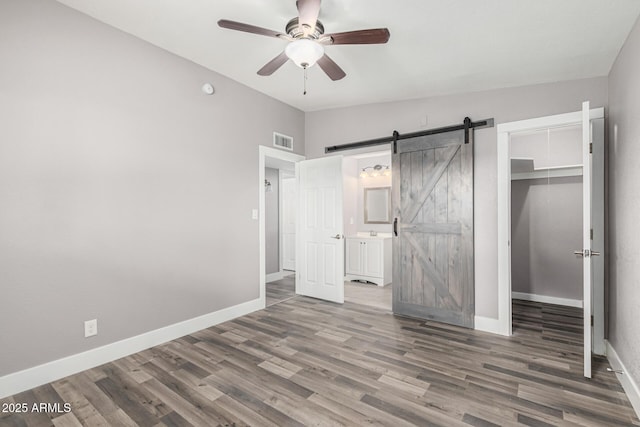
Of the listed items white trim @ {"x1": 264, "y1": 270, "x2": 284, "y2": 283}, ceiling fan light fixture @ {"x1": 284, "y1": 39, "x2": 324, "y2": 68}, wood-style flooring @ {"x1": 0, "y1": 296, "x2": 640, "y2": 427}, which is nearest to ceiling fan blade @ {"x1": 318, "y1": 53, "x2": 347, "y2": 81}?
ceiling fan light fixture @ {"x1": 284, "y1": 39, "x2": 324, "y2": 68}

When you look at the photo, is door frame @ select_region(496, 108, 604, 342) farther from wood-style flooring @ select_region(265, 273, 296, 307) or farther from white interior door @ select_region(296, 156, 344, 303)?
wood-style flooring @ select_region(265, 273, 296, 307)

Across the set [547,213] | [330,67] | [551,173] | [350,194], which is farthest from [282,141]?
[547,213]

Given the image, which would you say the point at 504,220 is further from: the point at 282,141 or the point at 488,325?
the point at 282,141

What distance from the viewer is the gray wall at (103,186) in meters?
2.23

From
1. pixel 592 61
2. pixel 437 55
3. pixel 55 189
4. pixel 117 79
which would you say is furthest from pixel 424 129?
pixel 55 189

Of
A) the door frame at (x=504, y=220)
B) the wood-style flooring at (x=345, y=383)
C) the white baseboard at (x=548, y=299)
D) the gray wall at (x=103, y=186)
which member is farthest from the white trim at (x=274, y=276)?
the white baseboard at (x=548, y=299)

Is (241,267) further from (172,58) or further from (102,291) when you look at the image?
(172,58)

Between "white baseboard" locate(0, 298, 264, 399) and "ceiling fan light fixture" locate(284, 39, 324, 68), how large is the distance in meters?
2.78

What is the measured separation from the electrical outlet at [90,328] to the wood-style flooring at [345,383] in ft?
0.94

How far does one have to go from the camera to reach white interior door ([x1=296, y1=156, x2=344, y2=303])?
443 centimetres

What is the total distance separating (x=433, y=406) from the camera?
204 cm

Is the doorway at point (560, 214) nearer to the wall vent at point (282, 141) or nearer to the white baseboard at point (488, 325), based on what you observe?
the white baseboard at point (488, 325)

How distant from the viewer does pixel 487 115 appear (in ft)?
11.4

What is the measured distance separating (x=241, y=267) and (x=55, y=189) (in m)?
2.01
